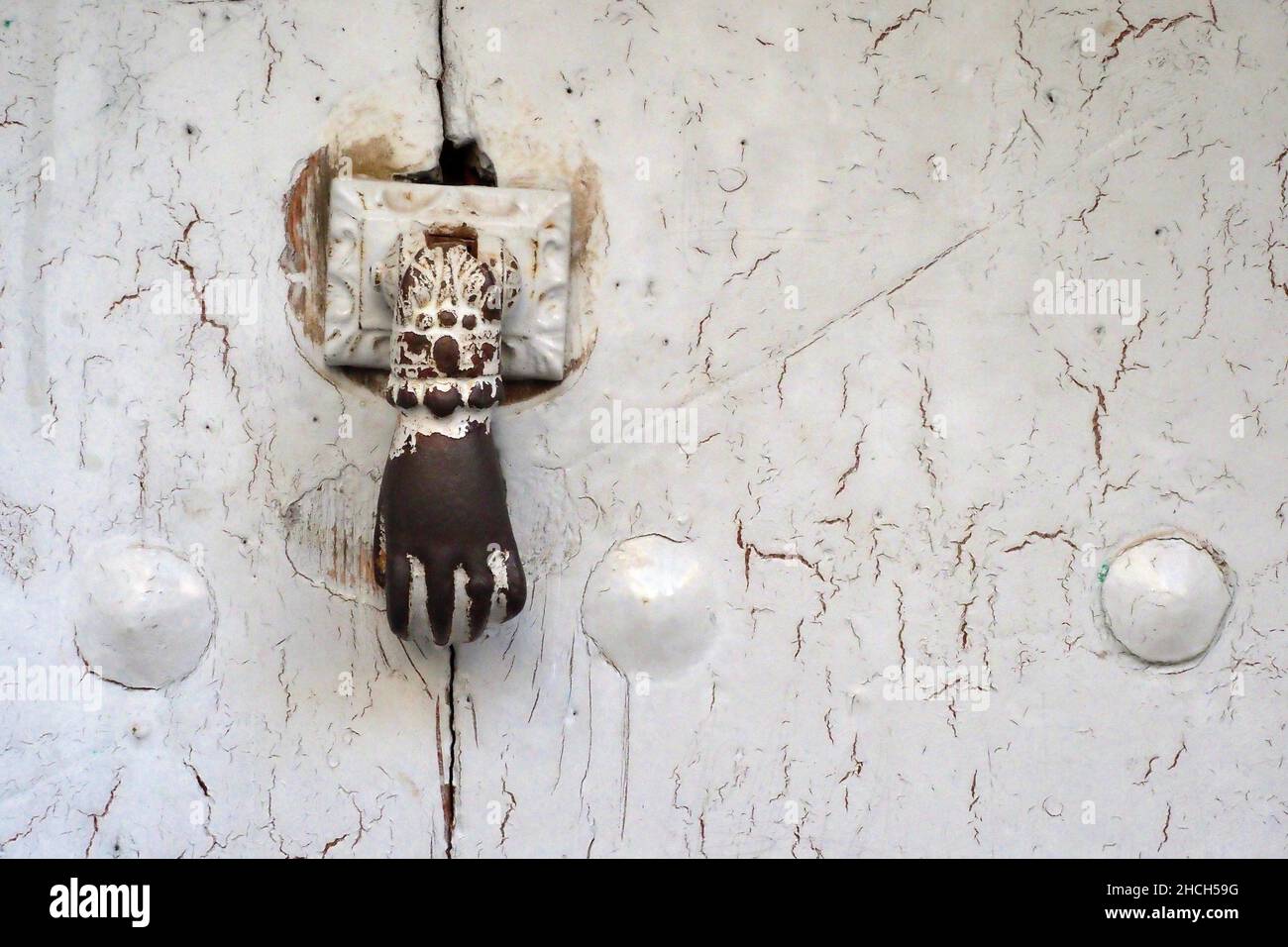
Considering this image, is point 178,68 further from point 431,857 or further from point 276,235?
point 431,857

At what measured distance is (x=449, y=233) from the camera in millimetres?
1306

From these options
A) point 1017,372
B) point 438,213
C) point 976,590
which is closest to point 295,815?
point 438,213

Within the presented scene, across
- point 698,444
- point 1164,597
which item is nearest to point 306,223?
point 698,444

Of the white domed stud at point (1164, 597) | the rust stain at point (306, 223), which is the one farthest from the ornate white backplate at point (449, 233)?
the white domed stud at point (1164, 597)

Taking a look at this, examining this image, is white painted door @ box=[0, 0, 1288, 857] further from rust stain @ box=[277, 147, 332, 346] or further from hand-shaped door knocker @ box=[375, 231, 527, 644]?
hand-shaped door knocker @ box=[375, 231, 527, 644]

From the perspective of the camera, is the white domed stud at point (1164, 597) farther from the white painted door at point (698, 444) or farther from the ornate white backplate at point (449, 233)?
the ornate white backplate at point (449, 233)

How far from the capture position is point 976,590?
138 centimetres

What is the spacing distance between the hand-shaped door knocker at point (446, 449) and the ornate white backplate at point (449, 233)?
0.08 meters

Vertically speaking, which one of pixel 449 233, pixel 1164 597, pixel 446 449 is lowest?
pixel 1164 597

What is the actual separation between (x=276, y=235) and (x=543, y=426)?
1.10 ft

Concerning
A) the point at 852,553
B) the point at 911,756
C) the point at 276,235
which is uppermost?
the point at 276,235

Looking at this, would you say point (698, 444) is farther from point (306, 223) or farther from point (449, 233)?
point (306, 223)

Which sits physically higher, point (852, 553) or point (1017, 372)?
point (1017, 372)

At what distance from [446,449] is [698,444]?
0.28 metres
